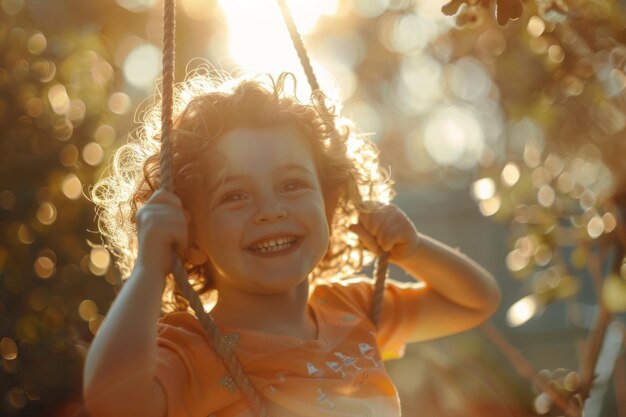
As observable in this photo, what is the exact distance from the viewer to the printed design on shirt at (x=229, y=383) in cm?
143

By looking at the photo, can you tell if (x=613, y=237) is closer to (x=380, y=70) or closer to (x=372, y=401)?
(x=372, y=401)

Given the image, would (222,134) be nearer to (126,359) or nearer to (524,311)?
(126,359)

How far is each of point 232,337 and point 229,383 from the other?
0.30 feet

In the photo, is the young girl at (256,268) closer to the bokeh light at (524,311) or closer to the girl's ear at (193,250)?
the girl's ear at (193,250)

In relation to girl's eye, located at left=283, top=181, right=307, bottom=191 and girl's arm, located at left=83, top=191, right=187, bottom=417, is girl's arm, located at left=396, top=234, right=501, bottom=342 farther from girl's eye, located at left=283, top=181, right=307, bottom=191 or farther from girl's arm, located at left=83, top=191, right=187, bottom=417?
girl's arm, located at left=83, top=191, right=187, bottom=417

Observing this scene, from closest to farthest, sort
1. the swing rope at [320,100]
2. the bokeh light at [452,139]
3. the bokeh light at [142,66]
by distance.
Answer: the swing rope at [320,100]
the bokeh light at [142,66]
the bokeh light at [452,139]

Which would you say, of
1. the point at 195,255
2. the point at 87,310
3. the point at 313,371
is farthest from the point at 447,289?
the point at 87,310

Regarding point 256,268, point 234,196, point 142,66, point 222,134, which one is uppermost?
point 142,66

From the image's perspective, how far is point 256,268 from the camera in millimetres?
1474

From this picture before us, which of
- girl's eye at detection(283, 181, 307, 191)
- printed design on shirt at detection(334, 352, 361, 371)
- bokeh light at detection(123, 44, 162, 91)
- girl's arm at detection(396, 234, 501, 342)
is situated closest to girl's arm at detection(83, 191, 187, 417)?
girl's eye at detection(283, 181, 307, 191)

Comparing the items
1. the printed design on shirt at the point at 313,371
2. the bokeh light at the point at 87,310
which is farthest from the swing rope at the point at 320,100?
the bokeh light at the point at 87,310

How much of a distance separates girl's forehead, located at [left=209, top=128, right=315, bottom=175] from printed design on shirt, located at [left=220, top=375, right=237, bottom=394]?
34cm

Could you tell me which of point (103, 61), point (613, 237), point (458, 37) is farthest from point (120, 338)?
point (458, 37)

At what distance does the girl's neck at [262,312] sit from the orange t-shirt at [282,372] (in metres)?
0.03
